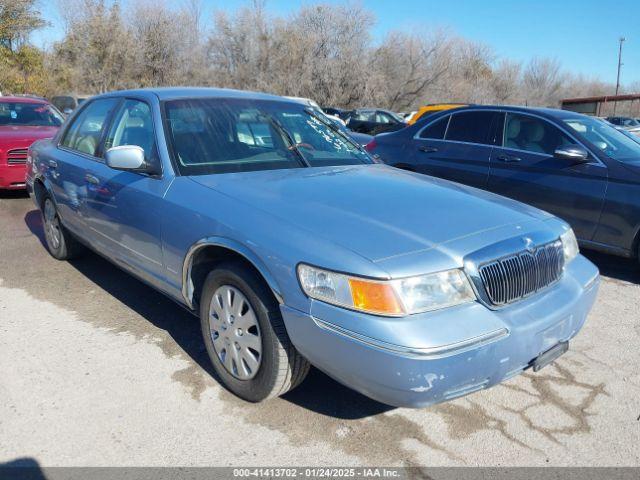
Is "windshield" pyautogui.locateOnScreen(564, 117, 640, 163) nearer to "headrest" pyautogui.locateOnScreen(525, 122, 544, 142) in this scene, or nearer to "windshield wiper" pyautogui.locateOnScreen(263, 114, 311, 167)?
"headrest" pyautogui.locateOnScreen(525, 122, 544, 142)

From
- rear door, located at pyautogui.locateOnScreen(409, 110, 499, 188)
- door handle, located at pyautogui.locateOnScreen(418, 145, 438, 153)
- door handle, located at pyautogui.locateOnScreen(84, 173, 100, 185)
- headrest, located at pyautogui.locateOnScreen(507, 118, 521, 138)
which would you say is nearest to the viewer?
door handle, located at pyautogui.locateOnScreen(84, 173, 100, 185)

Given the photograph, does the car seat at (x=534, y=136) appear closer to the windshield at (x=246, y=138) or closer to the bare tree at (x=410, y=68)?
the windshield at (x=246, y=138)

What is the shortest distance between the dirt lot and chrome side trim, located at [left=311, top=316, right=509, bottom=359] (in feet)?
2.10

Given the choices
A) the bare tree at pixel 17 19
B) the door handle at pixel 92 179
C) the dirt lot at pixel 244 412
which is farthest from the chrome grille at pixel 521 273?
the bare tree at pixel 17 19

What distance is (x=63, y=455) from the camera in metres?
2.65

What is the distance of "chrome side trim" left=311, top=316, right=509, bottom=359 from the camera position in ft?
7.53

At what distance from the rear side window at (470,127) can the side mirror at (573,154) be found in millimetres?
1008

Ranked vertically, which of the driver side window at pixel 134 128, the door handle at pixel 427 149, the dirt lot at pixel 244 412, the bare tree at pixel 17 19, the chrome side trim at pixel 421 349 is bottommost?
the dirt lot at pixel 244 412

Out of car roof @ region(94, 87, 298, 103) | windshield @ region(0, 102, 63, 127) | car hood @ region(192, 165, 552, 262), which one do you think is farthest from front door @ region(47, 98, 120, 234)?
windshield @ region(0, 102, 63, 127)

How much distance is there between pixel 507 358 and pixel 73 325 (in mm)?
3031

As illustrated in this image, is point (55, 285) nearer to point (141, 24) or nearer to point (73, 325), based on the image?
point (73, 325)

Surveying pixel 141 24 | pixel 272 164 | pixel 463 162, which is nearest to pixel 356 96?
pixel 141 24

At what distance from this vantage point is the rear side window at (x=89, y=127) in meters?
4.47

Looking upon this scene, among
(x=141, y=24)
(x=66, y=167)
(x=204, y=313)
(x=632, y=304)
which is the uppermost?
(x=141, y=24)
